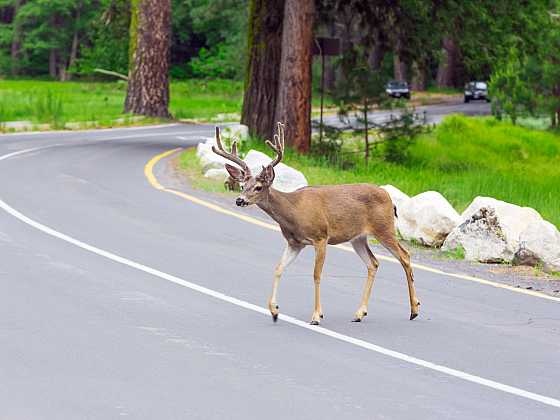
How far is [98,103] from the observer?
51562mm

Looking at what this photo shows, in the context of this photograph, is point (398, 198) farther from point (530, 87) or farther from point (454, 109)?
point (454, 109)

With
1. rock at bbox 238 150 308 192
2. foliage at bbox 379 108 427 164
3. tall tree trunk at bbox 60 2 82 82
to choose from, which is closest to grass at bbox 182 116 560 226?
foliage at bbox 379 108 427 164

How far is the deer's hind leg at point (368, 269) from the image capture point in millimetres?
10984

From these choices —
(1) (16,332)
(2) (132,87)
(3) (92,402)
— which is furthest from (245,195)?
(2) (132,87)

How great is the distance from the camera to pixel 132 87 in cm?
4309

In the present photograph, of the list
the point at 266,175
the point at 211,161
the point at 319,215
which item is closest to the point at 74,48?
the point at 211,161

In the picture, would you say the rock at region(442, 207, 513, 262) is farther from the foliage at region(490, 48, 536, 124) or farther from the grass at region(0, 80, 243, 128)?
the foliage at region(490, 48, 536, 124)

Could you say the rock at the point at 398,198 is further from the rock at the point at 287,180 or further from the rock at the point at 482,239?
the rock at the point at 287,180

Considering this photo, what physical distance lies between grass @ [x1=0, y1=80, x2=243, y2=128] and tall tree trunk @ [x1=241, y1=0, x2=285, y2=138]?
9039mm

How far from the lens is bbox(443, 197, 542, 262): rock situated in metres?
14.8

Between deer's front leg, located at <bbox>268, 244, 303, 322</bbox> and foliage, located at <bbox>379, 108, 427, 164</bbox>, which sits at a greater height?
deer's front leg, located at <bbox>268, 244, 303, 322</bbox>

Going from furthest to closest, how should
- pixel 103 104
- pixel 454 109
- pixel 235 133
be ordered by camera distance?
1. pixel 454 109
2. pixel 103 104
3. pixel 235 133

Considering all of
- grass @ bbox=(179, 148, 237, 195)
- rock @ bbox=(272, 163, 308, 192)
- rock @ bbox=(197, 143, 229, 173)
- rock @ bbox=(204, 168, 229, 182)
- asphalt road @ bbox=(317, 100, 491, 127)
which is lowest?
asphalt road @ bbox=(317, 100, 491, 127)

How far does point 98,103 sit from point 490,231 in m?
38.2
